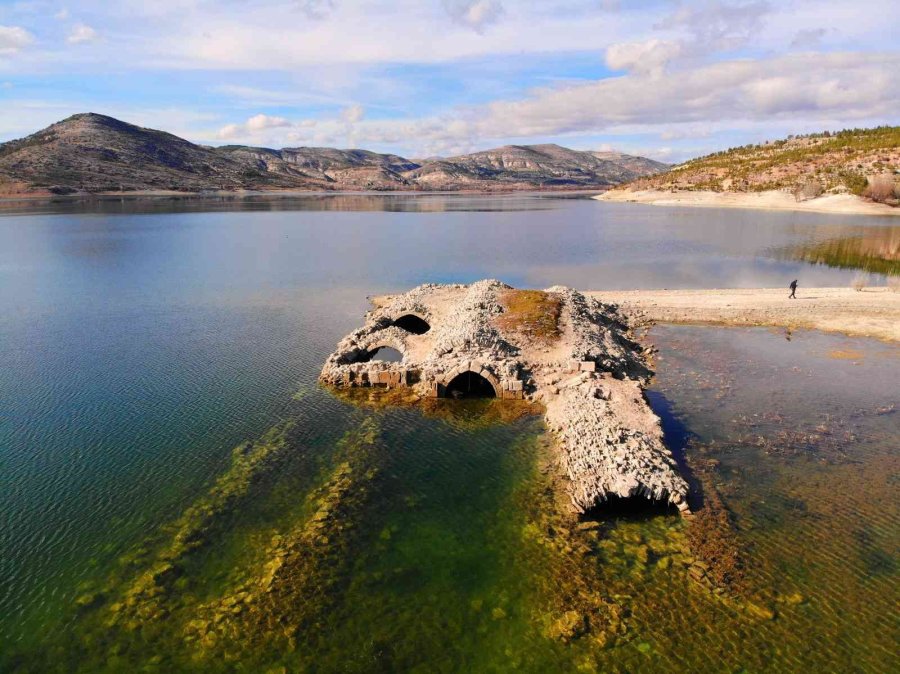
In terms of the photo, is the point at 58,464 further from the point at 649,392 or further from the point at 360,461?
the point at 649,392

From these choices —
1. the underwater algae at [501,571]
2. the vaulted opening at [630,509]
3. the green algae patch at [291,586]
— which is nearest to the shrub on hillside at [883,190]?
the underwater algae at [501,571]

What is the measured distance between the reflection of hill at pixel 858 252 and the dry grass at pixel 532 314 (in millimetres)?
52569

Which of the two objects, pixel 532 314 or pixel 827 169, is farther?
pixel 827 169

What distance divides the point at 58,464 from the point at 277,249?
239 ft

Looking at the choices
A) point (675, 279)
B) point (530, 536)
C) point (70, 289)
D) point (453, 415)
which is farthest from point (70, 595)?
point (675, 279)

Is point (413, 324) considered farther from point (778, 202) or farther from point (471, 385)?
point (778, 202)

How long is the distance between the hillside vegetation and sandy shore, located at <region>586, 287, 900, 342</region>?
373 feet

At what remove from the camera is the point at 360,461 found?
83.5 ft

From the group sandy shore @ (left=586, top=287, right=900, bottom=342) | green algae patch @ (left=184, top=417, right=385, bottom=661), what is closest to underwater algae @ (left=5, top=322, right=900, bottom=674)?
green algae patch @ (left=184, top=417, right=385, bottom=661)

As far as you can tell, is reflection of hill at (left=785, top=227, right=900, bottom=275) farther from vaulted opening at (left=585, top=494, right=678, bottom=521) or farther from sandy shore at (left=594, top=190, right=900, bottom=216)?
vaulted opening at (left=585, top=494, right=678, bottom=521)

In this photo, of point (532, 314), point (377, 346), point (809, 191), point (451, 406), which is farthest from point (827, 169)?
point (451, 406)

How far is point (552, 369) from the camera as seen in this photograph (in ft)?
113

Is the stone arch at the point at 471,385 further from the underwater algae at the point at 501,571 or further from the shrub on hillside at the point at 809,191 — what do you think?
the shrub on hillside at the point at 809,191

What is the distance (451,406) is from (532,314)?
1257 centimetres
